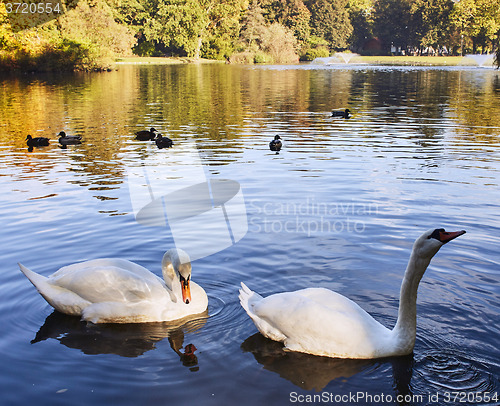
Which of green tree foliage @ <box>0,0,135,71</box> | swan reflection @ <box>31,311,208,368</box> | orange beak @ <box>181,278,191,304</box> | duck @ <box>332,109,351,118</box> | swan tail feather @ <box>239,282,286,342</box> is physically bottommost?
swan reflection @ <box>31,311,208,368</box>

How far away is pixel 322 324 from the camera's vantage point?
5.18 meters

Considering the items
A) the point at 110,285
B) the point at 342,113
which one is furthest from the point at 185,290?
the point at 342,113

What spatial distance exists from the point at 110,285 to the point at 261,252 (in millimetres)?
2613

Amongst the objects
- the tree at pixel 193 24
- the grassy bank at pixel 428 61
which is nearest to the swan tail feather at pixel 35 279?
the grassy bank at pixel 428 61

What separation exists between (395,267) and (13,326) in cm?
480

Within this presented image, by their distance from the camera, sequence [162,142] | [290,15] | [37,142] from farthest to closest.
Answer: [290,15]
[37,142]
[162,142]

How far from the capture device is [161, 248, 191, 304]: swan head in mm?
5859

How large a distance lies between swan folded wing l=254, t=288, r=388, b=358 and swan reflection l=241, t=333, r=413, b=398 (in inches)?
3.2

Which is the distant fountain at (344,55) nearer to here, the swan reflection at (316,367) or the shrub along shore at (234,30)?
the shrub along shore at (234,30)

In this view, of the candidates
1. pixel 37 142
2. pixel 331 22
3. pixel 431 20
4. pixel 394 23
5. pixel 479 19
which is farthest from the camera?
pixel 331 22

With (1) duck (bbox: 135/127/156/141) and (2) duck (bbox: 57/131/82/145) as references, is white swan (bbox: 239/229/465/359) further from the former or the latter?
(2) duck (bbox: 57/131/82/145)

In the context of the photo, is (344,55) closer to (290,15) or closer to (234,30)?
(290,15)

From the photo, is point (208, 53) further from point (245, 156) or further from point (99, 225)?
point (99, 225)

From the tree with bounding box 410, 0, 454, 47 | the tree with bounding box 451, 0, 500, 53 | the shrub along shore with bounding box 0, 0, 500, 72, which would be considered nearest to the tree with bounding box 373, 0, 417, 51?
the shrub along shore with bounding box 0, 0, 500, 72
